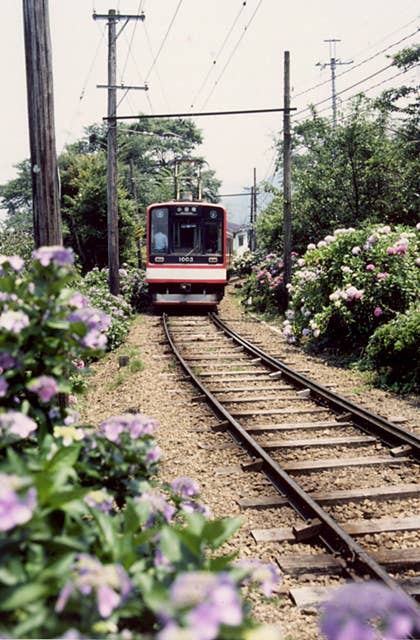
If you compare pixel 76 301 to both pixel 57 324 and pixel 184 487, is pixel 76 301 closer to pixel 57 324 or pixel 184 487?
pixel 57 324

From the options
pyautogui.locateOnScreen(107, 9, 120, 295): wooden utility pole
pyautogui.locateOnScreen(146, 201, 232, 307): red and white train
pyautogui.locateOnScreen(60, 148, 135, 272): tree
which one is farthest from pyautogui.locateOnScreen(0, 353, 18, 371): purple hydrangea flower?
pyautogui.locateOnScreen(60, 148, 135, 272): tree

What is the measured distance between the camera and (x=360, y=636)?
1150mm

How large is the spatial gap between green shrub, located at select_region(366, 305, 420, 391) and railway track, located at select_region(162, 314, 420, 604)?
1060mm

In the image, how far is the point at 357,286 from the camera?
12.1m

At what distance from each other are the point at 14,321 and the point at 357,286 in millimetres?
10521

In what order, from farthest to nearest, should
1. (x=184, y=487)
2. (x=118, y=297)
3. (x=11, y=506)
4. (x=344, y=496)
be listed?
(x=118, y=297)
(x=344, y=496)
(x=184, y=487)
(x=11, y=506)

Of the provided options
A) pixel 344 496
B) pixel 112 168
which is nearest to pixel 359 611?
pixel 344 496

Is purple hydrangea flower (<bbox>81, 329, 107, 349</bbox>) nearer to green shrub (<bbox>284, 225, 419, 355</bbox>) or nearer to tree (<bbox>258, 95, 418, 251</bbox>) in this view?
green shrub (<bbox>284, 225, 419, 355</bbox>)

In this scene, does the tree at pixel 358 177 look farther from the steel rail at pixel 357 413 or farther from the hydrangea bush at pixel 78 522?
the hydrangea bush at pixel 78 522

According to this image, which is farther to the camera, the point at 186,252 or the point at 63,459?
the point at 186,252

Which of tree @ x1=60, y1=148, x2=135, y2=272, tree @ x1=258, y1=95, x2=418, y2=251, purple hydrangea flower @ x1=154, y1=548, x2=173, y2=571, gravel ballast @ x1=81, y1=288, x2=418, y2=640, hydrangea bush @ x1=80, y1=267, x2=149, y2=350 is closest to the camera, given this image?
purple hydrangea flower @ x1=154, y1=548, x2=173, y2=571

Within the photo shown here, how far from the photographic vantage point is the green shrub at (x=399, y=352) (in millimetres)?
9086

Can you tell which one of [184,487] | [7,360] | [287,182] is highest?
[287,182]

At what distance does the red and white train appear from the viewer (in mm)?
18859
